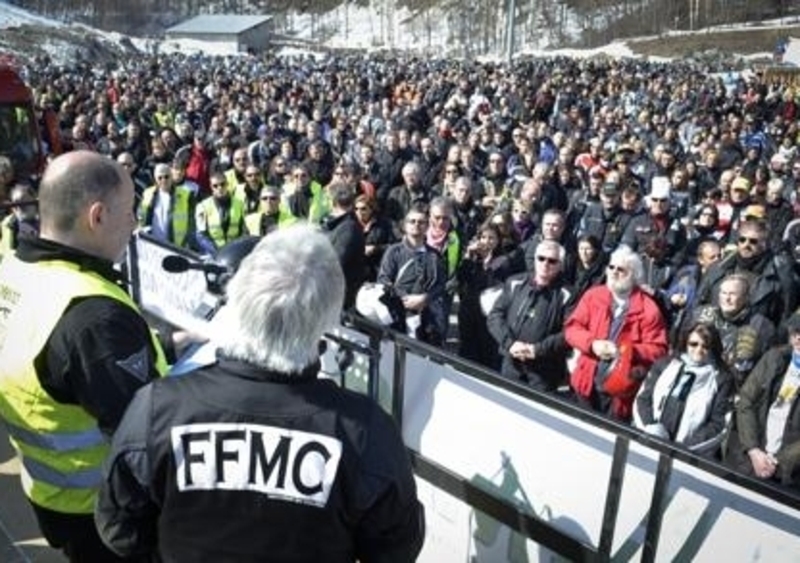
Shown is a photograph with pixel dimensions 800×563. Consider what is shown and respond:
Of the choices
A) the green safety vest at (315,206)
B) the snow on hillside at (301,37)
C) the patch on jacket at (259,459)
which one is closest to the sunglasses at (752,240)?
the green safety vest at (315,206)

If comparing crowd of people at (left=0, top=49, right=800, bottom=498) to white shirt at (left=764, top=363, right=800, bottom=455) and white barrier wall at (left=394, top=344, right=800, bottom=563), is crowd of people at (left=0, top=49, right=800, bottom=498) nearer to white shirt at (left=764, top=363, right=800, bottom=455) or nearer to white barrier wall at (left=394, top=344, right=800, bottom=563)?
white shirt at (left=764, top=363, right=800, bottom=455)

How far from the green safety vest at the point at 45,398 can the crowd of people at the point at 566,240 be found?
2423mm

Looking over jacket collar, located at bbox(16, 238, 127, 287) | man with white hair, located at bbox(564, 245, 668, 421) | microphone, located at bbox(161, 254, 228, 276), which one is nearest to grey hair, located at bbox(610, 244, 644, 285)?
man with white hair, located at bbox(564, 245, 668, 421)

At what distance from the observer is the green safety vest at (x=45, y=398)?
7.82ft

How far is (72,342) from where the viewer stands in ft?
7.52

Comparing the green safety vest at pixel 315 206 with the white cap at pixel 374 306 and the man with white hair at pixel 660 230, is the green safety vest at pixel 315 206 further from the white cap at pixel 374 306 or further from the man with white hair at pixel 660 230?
the man with white hair at pixel 660 230

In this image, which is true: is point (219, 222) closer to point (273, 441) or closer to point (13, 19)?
point (273, 441)

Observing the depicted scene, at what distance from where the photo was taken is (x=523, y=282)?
18.0ft

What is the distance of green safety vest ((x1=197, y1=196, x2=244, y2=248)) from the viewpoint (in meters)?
7.56

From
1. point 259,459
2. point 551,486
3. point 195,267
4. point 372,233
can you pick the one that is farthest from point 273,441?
point 372,233

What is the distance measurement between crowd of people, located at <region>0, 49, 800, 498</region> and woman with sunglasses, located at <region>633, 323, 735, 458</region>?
0.01m

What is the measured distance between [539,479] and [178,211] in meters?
5.34

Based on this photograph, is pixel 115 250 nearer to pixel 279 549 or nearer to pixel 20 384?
pixel 20 384

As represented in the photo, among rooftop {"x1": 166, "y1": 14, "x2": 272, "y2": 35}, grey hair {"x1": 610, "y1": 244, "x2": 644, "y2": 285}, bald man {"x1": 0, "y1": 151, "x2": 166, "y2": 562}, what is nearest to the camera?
bald man {"x1": 0, "y1": 151, "x2": 166, "y2": 562}
